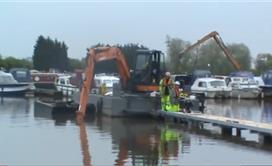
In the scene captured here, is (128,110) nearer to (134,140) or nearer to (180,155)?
(134,140)

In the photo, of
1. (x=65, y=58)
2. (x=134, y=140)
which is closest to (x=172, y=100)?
(x=134, y=140)

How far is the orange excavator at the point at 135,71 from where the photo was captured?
2683cm

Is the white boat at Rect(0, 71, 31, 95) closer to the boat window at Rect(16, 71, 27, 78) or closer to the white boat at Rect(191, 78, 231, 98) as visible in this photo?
the boat window at Rect(16, 71, 27, 78)

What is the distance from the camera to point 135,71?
91.0 ft

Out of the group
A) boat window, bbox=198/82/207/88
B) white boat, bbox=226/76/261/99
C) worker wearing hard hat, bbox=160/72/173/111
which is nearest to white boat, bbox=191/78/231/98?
boat window, bbox=198/82/207/88

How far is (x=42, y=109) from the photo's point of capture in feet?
98.1

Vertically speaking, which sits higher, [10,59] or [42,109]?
[10,59]

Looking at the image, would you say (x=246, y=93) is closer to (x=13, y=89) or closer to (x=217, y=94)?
(x=217, y=94)

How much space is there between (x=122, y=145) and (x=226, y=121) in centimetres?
437

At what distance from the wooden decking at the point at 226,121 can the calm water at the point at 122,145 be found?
1.23 ft

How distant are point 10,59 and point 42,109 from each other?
3077 inches

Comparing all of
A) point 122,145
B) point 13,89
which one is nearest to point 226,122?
point 122,145

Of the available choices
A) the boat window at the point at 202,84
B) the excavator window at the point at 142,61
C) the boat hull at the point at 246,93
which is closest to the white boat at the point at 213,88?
the boat window at the point at 202,84

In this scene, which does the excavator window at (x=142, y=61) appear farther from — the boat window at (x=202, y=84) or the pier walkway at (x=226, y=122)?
the boat window at (x=202, y=84)
